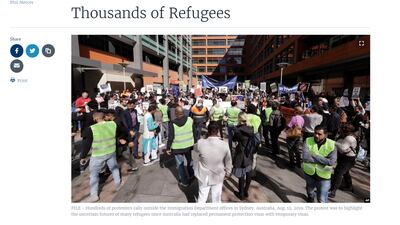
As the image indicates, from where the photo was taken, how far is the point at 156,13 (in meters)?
2.37

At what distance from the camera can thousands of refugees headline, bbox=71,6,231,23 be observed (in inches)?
91.4

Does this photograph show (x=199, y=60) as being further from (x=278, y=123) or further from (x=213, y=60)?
(x=278, y=123)

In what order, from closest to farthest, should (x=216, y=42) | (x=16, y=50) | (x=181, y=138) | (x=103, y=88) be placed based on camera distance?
(x=16, y=50) → (x=181, y=138) → (x=103, y=88) → (x=216, y=42)

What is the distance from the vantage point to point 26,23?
2.24 metres

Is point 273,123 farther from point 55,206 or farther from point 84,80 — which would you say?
point 84,80

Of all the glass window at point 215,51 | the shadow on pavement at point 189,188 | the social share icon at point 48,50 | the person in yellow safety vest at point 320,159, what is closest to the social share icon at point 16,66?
the social share icon at point 48,50

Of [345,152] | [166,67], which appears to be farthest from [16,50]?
[166,67]

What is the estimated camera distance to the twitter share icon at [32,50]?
2.23 meters

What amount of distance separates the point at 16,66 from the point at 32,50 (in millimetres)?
288

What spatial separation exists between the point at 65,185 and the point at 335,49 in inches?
536

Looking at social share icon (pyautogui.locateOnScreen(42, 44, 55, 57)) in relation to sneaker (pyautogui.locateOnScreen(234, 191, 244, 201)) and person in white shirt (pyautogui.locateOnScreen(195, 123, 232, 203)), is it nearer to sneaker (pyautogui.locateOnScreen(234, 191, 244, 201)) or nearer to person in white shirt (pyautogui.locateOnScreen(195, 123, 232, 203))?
person in white shirt (pyautogui.locateOnScreen(195, 123, 232, 203))

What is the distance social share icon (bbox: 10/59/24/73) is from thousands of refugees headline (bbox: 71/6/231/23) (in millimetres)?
899

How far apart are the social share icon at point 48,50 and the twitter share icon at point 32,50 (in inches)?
2.9

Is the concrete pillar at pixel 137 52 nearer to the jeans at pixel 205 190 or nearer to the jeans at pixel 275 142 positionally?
the jeans at pixel 275 142
